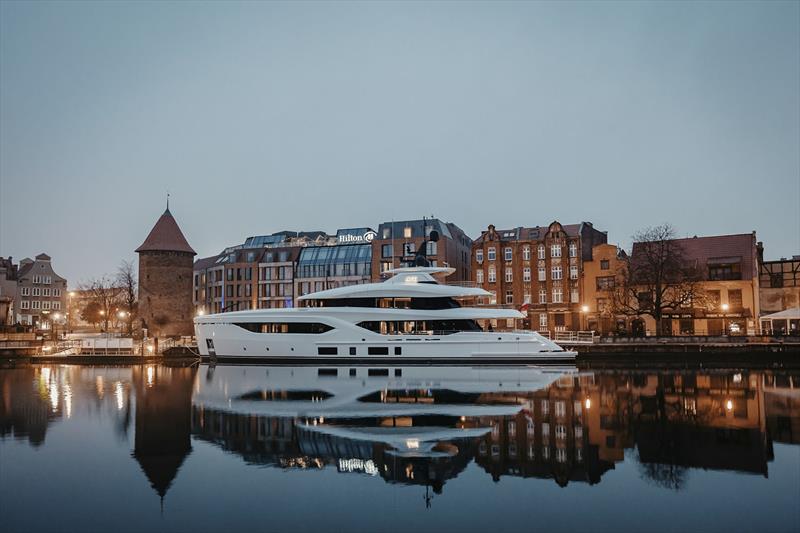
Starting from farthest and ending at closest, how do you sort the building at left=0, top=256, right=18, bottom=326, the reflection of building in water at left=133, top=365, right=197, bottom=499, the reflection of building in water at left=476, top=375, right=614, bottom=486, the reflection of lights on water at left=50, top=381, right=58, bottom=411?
1. the building at left=0, top=256, right=18, bottom=326
2. the reflection of lights on water at left=50, top=381, right=58, bottom=411
3. the reflection of building in water at left=133, top=365, right=197, bottom=499
4. the reflection of building in water at left=476, top=375, right=614, bottom=486

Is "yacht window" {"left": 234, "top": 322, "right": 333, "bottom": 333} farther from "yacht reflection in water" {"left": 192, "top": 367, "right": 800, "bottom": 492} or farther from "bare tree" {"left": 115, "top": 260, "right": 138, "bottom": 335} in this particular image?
"bare tree" {"left": 115, "top": 260, "right": 138, "bottom": 335}

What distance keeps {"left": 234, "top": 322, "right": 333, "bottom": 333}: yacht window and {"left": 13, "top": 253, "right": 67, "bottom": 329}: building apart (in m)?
63.8

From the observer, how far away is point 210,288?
8662cm

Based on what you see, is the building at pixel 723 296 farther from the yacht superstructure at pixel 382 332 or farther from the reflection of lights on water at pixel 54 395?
the reflection of lights on water at pixel 54 395

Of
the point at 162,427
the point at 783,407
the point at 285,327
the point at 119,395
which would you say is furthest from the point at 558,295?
the point at 162,427

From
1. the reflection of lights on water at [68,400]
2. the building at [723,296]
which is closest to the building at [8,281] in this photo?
the reflection of lights on water at [68,400]

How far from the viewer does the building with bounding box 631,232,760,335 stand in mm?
53188

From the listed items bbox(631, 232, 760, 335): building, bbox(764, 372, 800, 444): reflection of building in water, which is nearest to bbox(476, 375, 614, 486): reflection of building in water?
bbox(764, 372, 800, 444): reflection of building in water

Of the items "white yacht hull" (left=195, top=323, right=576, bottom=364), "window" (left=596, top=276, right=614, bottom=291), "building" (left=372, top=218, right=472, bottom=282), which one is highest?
"building" (left=372, top=218, right=472, bottom=282)

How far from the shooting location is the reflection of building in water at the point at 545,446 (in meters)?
13.3

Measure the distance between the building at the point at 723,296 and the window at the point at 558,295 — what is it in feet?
26.0

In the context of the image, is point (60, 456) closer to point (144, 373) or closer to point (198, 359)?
point (144, 373)

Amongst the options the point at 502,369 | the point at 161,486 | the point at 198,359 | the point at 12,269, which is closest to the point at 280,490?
the point at 161,486

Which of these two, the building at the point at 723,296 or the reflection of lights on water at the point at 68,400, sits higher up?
the building at the point at 723,296
